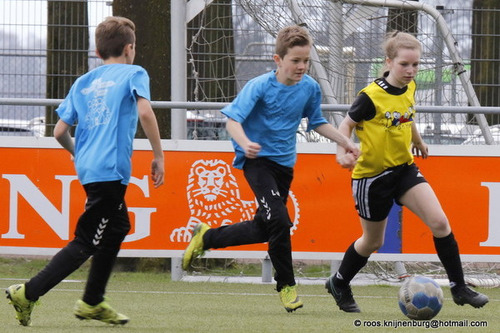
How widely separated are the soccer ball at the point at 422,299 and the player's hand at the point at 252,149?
108cm

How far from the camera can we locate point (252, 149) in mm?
6129

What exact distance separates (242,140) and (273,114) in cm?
42

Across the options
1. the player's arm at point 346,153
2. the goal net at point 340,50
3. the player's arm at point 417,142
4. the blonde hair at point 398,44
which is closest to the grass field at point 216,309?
the player's arm at point 346,153

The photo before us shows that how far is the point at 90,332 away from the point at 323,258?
150 inches

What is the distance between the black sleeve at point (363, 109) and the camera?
658cm

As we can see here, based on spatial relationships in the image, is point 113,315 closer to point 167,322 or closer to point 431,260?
point 167,322

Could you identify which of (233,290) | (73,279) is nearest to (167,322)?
(233,290)

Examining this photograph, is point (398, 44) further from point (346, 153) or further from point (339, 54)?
point (339, 54)

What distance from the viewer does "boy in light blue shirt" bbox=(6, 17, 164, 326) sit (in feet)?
18.9

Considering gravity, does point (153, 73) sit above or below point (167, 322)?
above

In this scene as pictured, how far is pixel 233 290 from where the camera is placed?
29.5ft

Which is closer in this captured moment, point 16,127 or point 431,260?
point 431,260

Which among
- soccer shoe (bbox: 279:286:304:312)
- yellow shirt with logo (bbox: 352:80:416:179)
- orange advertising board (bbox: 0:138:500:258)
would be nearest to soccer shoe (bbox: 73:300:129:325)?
soccer shoe (bbox: 279:286:304:312)

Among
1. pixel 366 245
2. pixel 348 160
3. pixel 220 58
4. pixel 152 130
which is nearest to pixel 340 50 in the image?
pixel 220 58
